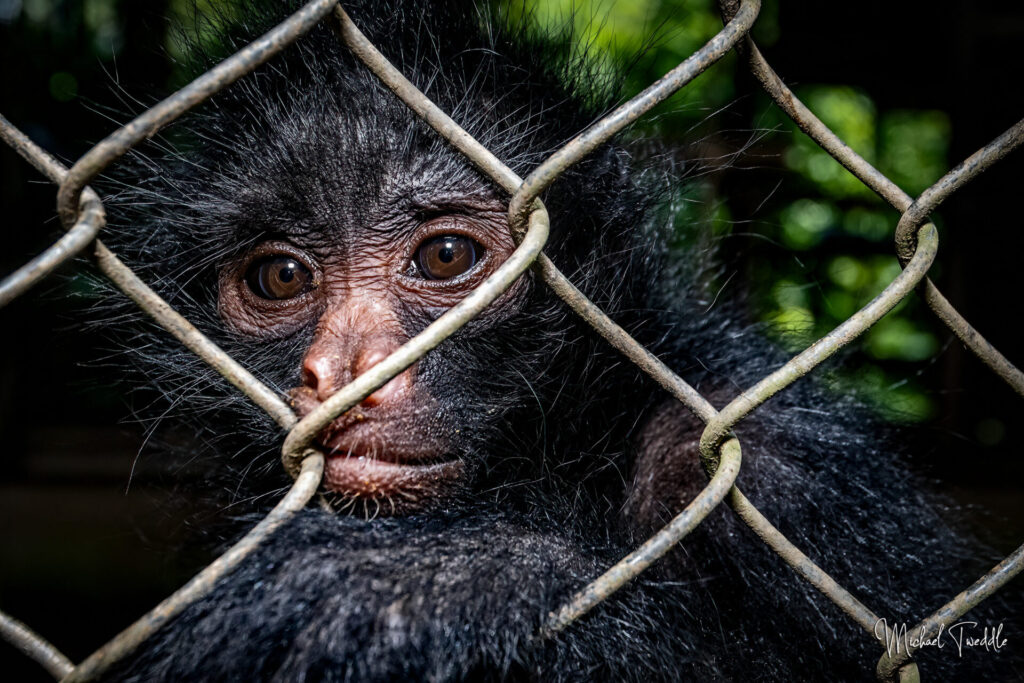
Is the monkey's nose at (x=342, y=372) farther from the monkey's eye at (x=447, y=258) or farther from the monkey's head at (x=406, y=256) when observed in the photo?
the monkey's eye at (x=447, y=258)

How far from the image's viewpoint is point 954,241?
472 centimetres

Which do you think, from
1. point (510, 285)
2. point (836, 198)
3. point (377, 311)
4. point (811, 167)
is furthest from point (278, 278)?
point (811, 167)

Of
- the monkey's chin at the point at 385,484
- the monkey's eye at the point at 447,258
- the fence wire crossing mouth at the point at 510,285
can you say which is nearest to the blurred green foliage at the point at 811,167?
the monkey's eye at the point at 447,258

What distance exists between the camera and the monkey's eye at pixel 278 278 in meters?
2.16

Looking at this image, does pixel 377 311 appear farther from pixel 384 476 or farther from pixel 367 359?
pixel 384 476

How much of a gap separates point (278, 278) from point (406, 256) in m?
0.40

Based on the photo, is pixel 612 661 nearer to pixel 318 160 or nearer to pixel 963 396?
pixel 318 160

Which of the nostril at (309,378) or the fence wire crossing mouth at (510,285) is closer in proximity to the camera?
the fence wire crossing mouth at (510,285)

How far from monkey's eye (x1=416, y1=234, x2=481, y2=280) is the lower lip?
53 cm

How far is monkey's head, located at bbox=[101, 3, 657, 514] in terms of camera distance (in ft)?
5.95

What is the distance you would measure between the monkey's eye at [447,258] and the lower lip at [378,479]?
0.53 meters

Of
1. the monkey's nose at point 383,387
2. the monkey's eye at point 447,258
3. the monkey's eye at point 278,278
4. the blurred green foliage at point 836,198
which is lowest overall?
the blurred green foliage at point 836,198

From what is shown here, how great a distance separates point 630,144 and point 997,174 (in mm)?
3186

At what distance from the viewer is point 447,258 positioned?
2.05 m
